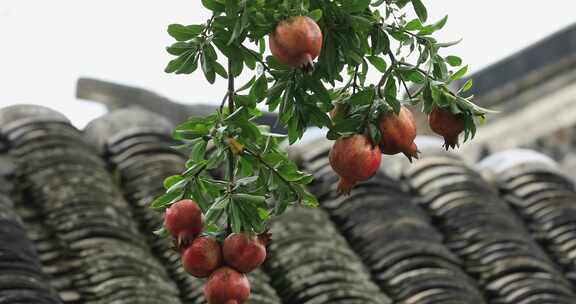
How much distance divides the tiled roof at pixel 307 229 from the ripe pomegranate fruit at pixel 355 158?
2313 mm

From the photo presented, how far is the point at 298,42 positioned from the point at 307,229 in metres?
3.85

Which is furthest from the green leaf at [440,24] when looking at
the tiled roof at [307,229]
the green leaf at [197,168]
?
the tiled roof at [307,229]

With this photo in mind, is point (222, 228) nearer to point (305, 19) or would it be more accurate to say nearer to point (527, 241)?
point (305, 19)

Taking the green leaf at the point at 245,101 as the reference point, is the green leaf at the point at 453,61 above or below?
above

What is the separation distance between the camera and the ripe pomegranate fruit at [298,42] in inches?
147

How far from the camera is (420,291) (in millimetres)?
7422

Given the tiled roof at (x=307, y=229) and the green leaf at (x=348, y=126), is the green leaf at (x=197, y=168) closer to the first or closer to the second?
the green leaf at (x=348, y=126)

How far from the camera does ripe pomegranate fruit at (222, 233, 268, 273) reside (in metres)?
3.98

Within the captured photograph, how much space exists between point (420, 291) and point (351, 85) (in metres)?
3.40

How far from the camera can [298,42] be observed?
3.73m

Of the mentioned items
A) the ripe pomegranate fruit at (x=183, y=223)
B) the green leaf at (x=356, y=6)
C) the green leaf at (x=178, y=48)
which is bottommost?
the ripe pomegranate fruit at (x=183, y=223)

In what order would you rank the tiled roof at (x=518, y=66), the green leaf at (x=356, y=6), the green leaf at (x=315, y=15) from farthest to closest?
the tiled roof at (x=518, y=66) < the green leaf at (x=356, y=6) < the green leaf at (x=315, y=15)

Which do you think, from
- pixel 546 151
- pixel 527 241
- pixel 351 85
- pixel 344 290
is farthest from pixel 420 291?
pixel 546 151

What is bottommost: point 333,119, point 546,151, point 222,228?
point 546,151
